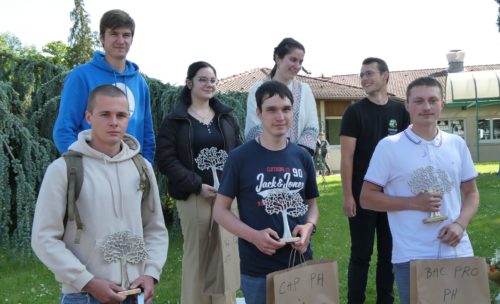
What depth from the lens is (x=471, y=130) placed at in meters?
31.3

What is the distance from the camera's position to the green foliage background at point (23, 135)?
200 inches

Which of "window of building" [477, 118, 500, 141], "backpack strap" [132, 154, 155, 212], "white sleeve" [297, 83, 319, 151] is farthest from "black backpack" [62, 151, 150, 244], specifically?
"window of building" [477, 118, 500, 141]

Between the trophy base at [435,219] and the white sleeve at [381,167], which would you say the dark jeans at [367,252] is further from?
the trophy base at [435,219]

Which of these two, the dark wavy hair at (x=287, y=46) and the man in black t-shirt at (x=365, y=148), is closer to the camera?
the dark wavy hair at (x=287, y=46)

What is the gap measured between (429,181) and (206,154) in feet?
5.38

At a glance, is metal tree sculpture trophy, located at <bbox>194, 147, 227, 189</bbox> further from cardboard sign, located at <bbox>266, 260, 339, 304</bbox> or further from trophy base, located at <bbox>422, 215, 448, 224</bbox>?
trophy base, located at <bbox>422, 215, 448, 224</bbox>

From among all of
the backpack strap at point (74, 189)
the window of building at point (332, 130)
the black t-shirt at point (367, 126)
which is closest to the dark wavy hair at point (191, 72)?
the black t-shirt at point (367, 126)

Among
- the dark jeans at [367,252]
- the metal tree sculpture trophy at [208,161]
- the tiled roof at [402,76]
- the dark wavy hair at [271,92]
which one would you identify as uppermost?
the tiled roof at [402,76]

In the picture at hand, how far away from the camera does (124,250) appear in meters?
2.31

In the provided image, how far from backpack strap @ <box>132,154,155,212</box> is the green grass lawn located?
2762 millimetres

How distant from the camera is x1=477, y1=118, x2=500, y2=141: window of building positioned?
103 feet

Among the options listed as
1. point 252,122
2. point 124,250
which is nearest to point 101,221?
point 124,250

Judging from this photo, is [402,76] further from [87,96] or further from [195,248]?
[87,96]

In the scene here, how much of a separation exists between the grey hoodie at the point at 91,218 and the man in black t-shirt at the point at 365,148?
2004 millimetres
